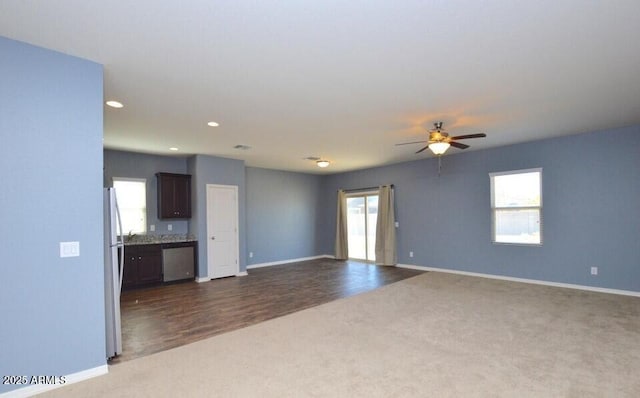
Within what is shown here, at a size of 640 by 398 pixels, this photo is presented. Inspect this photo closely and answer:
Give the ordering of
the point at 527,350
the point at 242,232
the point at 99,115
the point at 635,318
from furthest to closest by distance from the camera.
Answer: the point at 242,232
the point at 635,318
the point at 527,350
the point at 99,115

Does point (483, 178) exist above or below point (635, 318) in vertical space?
above

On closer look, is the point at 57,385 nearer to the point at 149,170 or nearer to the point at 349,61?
the point at 349,61

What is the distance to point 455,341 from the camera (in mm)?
3205

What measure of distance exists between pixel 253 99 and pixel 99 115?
1.49m

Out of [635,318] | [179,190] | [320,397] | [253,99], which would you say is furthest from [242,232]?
[635,318]

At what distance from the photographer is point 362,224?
29.2ft

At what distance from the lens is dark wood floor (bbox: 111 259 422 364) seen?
11.6 feet

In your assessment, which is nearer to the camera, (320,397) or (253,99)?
(320,397)

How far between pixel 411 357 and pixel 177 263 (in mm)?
5052

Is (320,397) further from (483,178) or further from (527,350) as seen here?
(483,178)

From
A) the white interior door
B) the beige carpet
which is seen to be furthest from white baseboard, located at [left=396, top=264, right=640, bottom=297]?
the white interior door

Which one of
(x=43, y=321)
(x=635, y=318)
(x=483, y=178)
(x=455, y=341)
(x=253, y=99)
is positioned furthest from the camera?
(x=483, y=178)

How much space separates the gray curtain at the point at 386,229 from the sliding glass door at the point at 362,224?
332 mm

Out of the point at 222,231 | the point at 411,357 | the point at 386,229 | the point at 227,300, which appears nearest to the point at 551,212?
the point at 386,229
